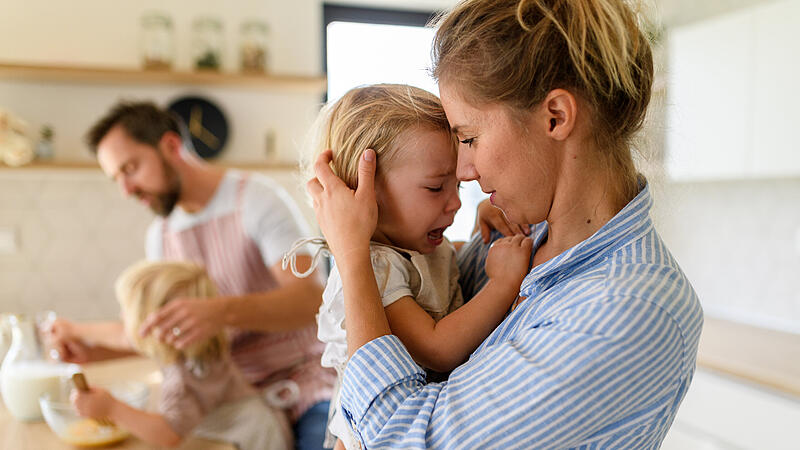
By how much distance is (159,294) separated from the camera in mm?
1948

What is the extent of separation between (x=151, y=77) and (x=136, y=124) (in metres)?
0.90

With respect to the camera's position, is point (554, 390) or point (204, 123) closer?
point (554, 390)

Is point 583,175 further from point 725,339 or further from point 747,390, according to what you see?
point 725,339

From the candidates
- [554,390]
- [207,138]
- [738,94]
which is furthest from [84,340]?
[738,94]

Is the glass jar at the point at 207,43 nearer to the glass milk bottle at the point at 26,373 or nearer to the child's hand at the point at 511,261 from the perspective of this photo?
the glass milk bottle at the point at 26,373

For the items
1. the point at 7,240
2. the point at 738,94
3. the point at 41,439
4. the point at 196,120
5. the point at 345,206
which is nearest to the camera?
the point at 345,206

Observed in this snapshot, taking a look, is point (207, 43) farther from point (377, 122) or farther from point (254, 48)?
point (377, 122)

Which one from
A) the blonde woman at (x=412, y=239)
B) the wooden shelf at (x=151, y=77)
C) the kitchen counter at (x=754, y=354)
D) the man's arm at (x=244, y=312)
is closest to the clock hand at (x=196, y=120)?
the wooden shelf at (x=151, y=77)

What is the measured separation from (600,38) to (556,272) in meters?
0.30

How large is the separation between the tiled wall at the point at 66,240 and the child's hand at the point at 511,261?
2685mm

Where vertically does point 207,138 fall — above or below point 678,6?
below

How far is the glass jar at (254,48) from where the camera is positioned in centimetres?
328

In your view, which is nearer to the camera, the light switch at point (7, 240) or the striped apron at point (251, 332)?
the striped apron at point (251, 332)

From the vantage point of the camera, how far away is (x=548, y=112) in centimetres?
80
